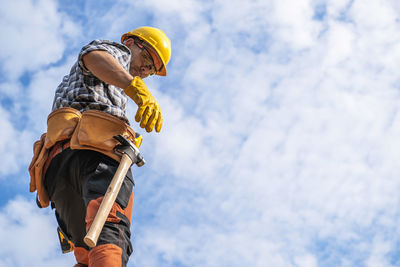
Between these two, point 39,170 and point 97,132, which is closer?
point 97,132

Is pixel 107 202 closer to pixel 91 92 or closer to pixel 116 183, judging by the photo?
pixel 116 183

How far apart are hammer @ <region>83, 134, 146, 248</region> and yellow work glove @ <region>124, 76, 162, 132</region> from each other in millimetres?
224

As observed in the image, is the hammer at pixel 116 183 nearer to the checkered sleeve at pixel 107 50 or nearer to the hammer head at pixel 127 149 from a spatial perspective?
the hammer head at pixel 127 149

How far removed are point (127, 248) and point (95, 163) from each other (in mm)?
729

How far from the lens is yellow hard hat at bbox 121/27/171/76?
5.73m

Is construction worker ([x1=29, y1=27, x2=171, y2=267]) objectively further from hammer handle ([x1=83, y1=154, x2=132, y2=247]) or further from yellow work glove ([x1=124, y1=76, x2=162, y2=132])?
hammer handle ([x1=83, y1=154, x2=132, y2=247])

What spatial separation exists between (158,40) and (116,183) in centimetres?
233

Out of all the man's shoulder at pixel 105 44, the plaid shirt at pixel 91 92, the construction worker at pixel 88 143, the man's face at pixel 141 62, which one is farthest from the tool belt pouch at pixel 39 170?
the man's face at pixel 141 62

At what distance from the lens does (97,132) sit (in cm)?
414

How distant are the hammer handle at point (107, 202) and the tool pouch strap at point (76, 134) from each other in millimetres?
152

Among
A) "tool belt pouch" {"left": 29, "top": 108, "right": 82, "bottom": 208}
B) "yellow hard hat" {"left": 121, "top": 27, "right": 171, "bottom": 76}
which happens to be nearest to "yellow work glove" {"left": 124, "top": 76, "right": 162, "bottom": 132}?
"tool belt pouch" {"left": 29, "top": 108, "right": 82, "bottom": 208}

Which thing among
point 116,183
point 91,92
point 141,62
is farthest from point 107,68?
point 141,62

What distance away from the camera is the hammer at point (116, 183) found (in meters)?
3.49

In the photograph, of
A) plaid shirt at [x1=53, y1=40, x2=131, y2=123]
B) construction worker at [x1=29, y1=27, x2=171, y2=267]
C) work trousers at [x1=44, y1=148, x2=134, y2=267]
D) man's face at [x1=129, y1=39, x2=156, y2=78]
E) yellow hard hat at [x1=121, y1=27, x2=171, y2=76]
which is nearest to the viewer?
work trousers at [x1=44, y1=148, x2=134, y2=267]
